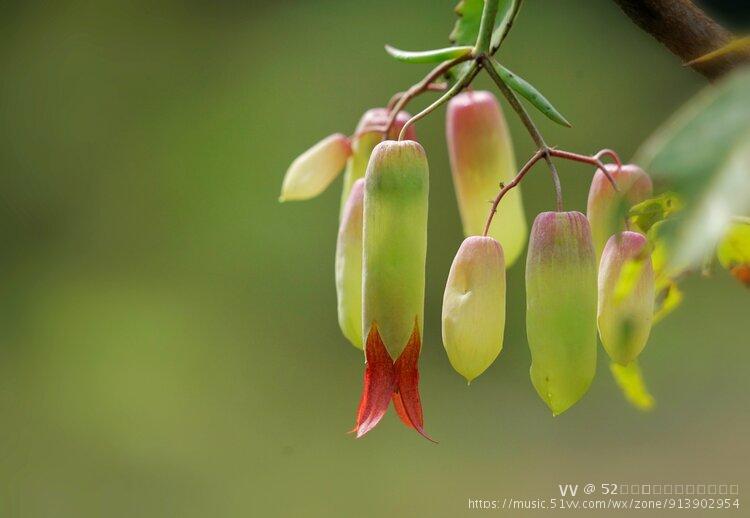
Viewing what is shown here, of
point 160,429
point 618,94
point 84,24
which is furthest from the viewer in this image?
point 84,24

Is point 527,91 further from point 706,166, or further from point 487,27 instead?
point 706,166

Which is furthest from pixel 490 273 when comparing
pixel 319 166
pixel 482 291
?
pixel 319 166

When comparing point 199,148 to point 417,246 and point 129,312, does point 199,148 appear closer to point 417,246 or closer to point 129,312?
point 129,312

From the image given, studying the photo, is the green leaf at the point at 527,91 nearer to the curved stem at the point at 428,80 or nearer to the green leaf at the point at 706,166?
the curved stem at the point at 428,80

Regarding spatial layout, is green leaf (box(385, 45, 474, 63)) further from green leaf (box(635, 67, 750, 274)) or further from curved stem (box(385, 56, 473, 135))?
green leaf (box(635, 67, 750, 274))

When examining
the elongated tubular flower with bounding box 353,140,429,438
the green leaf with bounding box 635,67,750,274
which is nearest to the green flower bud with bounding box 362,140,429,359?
the elongated tubular flower with bounding box 353,140,429,438

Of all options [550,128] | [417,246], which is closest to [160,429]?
[550,128]
